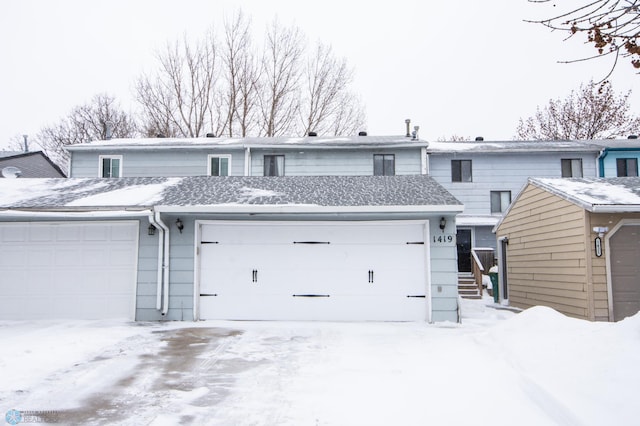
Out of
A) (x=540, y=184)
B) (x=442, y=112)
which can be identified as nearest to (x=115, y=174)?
(x=540, y=184)

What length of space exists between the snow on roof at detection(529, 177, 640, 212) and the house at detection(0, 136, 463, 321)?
108 inches

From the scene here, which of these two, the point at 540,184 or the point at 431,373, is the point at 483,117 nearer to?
the point at 540,184

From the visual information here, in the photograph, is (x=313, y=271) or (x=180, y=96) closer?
(x=313, y=271)

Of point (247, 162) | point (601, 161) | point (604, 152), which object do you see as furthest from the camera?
point (601, 161)

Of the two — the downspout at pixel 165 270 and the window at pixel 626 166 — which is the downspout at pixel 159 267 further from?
the window at pixel 626 166

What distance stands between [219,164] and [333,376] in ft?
42.2

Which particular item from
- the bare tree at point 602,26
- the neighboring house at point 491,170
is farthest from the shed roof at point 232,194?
the neighboring house at point 491,170

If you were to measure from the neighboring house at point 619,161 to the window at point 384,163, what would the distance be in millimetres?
8444

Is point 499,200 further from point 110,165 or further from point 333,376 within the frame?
point 110,165

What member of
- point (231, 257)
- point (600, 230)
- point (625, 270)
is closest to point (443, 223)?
point (600, 230)

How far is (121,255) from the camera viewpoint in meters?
9.36

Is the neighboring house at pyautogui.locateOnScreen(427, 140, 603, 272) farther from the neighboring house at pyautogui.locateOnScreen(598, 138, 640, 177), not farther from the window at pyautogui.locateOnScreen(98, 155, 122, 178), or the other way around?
the window at pyautogui.locateOnScreen(98, 155, 122, 178)

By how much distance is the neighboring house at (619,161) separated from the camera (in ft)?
58.8

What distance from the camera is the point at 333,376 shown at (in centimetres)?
536
